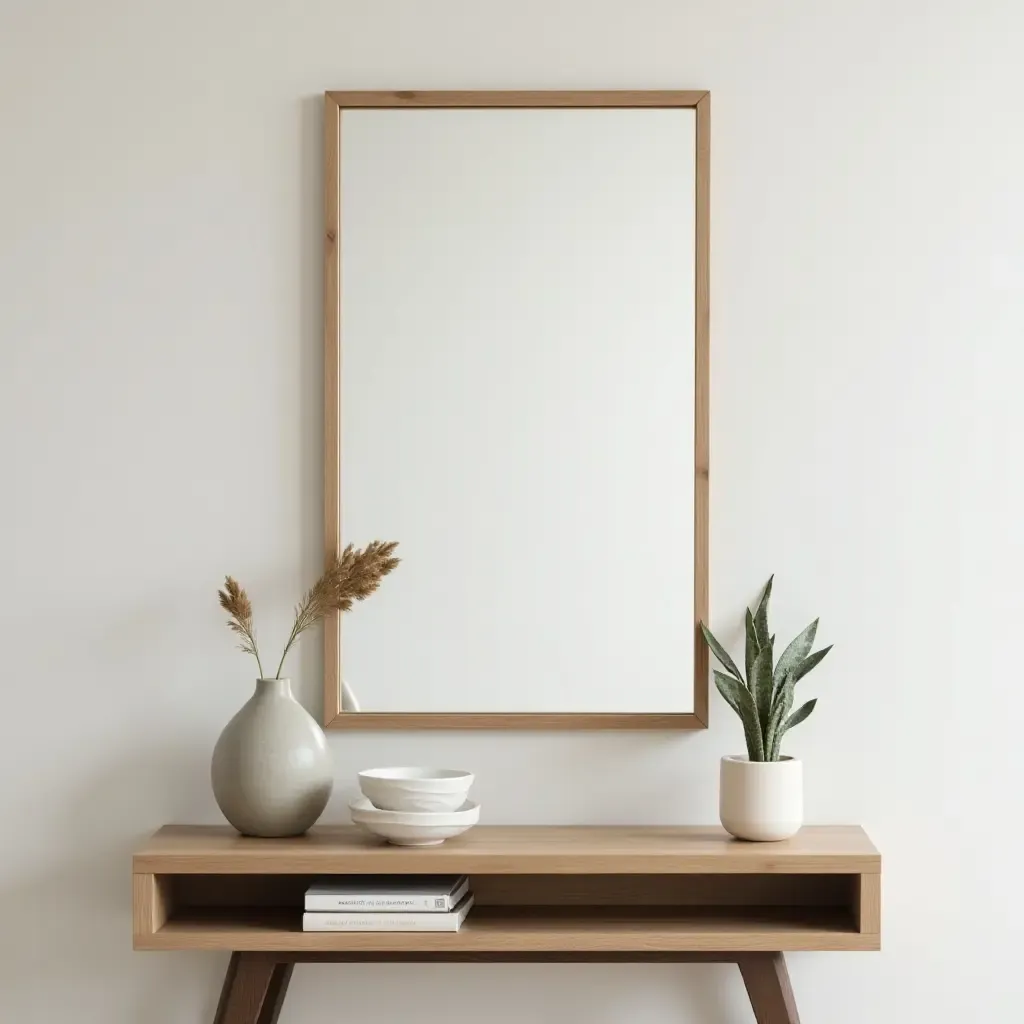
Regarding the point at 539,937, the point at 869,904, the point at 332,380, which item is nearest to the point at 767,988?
the point at 869,904

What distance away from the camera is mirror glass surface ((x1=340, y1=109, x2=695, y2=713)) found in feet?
6.00

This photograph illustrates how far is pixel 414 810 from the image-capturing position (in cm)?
164

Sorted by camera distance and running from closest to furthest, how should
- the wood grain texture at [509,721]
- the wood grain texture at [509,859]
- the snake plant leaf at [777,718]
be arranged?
the wood grain texture at [509,859], the snake plant leaf at [777,718], the wood grain texture at [509,721]

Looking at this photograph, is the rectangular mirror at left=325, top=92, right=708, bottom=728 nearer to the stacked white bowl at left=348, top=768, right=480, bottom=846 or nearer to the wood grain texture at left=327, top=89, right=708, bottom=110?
the wood grain texture at left=327, top=89, right=708, bottom=110

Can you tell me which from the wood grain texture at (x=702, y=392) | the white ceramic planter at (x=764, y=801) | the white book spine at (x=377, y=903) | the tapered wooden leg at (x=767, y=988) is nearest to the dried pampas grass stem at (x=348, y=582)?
the white book spine at (x=377, y=903)

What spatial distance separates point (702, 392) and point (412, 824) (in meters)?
0.76

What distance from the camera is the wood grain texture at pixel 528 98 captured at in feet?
5.96

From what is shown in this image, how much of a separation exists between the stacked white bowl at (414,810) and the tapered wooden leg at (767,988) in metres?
0.43

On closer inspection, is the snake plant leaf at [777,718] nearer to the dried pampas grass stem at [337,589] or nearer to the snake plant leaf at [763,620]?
the snake plant leaf at [763,620]

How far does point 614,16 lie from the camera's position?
1843mm

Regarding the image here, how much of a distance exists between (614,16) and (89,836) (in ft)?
4.87

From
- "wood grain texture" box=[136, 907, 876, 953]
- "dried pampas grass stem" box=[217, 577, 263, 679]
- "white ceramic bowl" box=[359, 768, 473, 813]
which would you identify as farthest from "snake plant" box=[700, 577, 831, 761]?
"dried pampas grass stem" box=[217, 577, 263, 679]

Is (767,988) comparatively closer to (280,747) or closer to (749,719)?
(749,719)

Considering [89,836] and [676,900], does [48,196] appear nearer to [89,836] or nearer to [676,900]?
[89,836]
